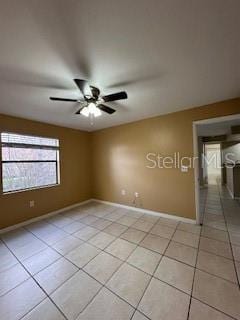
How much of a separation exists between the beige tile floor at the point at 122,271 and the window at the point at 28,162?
101 centimetres

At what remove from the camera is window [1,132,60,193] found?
9.91ft

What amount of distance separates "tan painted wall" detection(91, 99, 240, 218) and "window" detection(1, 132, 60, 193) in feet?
4.40

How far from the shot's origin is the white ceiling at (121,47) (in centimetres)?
103

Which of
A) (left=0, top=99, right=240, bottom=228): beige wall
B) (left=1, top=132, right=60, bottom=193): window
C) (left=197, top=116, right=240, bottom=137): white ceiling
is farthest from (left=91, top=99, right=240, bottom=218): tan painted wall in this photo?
(left=1, top=132, right=60, bottom=193): window

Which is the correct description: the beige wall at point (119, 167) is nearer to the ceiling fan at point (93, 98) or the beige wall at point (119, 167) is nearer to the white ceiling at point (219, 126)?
the white ceiling at point (219, 126)

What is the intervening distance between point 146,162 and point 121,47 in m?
2.58

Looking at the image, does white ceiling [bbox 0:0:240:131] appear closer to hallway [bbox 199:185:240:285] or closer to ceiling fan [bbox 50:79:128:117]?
ceiling fan [bbox 50:79:128:117]

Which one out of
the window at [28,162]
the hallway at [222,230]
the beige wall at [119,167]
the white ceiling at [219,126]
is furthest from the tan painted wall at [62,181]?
the white ceiling at [219,126]

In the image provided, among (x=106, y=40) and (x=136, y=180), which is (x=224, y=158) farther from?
(x=106, y=40)

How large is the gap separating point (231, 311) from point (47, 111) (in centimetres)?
370

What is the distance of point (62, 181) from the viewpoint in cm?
397

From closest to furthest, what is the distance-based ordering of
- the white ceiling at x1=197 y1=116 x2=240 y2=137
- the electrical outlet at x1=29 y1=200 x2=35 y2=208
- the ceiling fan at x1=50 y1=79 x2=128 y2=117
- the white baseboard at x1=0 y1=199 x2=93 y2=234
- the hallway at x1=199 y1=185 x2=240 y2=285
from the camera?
the ceiling fan at x1=50 y1=79 x2=128 y2=117 < the hallway at x1=199 y1=185 x2=240 y2=285 < the white baseboard at x1=0 y1=199 x2=93 y2=234 < the electrical outlet at x1=29 y1=200 x2=35 y2=208 < the white ceiling at x1=197 y1=116 x2=240 y2=137

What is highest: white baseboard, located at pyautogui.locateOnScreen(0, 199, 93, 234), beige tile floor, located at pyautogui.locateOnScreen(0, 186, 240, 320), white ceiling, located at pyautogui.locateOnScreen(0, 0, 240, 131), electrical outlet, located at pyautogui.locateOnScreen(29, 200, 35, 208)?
white ceiling, located at pyautogui.locateOnScreen(0, 0, 240, 131)

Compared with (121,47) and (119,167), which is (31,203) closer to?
(119,167)
